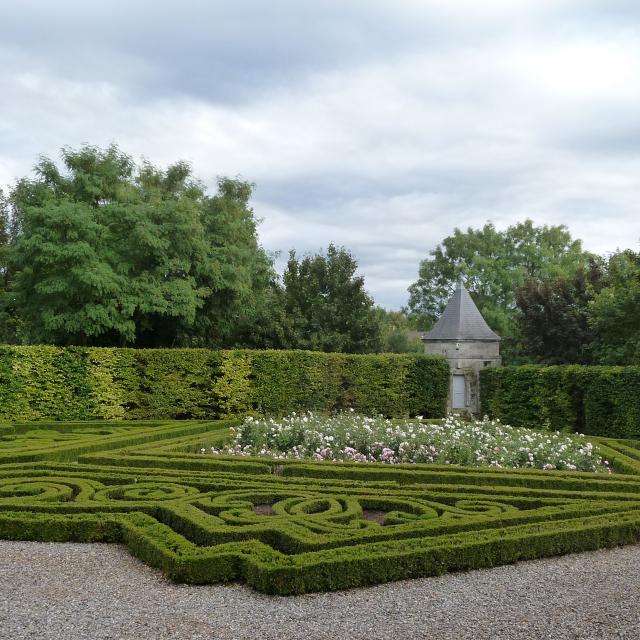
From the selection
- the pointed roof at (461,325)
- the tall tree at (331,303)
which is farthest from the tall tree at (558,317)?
the tall tree at (331,303)

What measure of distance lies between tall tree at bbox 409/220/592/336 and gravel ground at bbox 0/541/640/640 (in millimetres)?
48408

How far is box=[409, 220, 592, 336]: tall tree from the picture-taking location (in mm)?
55531

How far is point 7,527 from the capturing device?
773cm

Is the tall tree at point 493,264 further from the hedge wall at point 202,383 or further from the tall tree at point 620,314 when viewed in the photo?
the hedge wall at point 202,383

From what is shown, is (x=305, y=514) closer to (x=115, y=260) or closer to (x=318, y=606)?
(x=318, y=606)

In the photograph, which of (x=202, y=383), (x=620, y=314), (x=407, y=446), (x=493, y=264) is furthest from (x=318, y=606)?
(x=493, y=264)

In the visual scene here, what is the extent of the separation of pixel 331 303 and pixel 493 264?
23727 millimetres

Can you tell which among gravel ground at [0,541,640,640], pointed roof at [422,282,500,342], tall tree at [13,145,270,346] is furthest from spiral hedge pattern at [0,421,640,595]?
pointed roof at [422,282,500,342]

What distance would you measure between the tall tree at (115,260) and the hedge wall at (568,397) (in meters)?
11.0

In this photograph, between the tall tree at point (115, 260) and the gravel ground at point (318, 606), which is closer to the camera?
the gravel ground at point (318, 606)

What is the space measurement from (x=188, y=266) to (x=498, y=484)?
59.6 feet

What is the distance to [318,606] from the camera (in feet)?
18.8

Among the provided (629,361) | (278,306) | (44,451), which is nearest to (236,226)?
(278,306)

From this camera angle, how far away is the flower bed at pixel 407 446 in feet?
42.3
